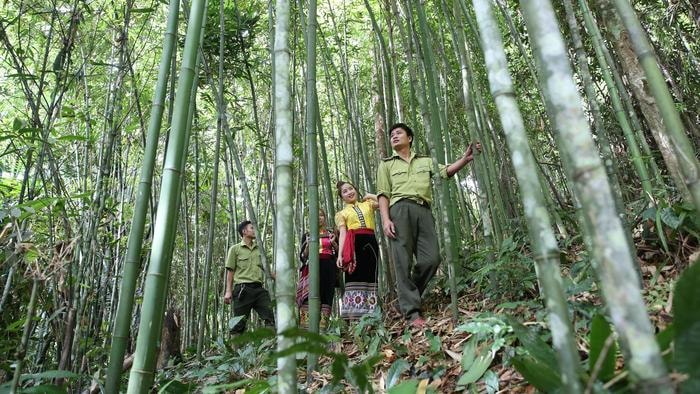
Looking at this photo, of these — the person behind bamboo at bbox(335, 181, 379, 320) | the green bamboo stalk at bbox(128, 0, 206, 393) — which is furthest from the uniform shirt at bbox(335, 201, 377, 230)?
the green bamboo stalk at bbox(128, 0, 206, 393)

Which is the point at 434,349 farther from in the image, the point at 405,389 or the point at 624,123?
the point at 624,123

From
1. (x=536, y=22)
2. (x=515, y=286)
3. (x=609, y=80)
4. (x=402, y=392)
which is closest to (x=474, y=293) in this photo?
(x=515, y=286)

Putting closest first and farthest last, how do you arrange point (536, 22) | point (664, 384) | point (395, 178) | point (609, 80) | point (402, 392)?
point (664, 384), point (536, 22), point (402, 392), point (609, 80), point (395, 178)

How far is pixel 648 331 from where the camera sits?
71cm

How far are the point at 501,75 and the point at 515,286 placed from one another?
5.88 feet

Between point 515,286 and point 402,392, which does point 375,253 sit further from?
point 402,392

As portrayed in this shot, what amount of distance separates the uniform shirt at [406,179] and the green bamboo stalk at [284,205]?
169 cm

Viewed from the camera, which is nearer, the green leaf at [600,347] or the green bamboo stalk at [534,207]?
the green bamboo stalk at [534,207]

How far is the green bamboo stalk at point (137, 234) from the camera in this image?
1.64m

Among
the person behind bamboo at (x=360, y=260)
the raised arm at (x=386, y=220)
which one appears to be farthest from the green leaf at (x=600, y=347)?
the person behind bamboo at (x=360, y=260)

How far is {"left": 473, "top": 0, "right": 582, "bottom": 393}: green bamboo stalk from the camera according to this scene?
0.84 metres

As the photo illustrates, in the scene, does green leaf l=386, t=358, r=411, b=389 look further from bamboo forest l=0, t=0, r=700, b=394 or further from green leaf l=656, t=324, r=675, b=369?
green leaf l=656, t=324, r=675, b=369

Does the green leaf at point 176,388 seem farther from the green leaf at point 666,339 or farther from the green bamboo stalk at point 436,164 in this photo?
the green leaf at point 666,339

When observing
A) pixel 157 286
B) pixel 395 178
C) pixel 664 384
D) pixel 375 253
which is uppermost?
pixel 395 178
